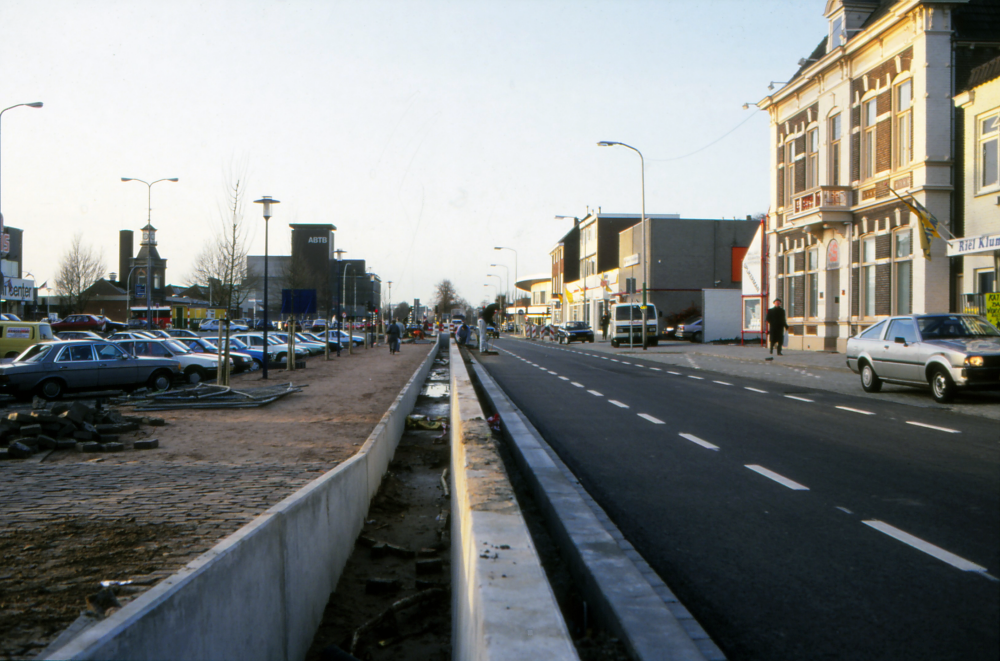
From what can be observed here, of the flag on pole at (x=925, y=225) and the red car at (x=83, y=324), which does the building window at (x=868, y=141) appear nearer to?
the flag on pole at (x=925, y=225)

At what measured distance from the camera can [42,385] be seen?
17.0 m

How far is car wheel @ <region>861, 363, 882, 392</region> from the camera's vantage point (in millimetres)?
15500

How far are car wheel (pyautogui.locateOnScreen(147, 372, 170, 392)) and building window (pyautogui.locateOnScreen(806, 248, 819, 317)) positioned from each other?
2404 cm

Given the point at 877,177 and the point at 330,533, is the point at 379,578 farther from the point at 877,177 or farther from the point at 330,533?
the point at 877,177

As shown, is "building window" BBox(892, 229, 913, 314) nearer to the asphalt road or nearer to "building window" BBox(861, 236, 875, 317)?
"building window" BBox(861, 236, 875, 317)

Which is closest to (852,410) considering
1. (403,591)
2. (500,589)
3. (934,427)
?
(934,427)

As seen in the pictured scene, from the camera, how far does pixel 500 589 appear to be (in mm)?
2938

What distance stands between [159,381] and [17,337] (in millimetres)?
6736

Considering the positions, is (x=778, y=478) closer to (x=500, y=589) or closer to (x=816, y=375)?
(x=500, y=589)

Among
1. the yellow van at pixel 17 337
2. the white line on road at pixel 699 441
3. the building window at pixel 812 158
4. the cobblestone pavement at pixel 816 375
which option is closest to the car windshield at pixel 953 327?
the cobblestone pavement at pixel 816 375

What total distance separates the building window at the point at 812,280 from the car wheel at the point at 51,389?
1037 inches

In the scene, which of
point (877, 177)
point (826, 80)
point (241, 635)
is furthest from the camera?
point (826, 80)

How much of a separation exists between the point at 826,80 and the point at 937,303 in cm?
1140

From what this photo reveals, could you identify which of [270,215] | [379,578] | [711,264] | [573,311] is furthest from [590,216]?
[379,578]
